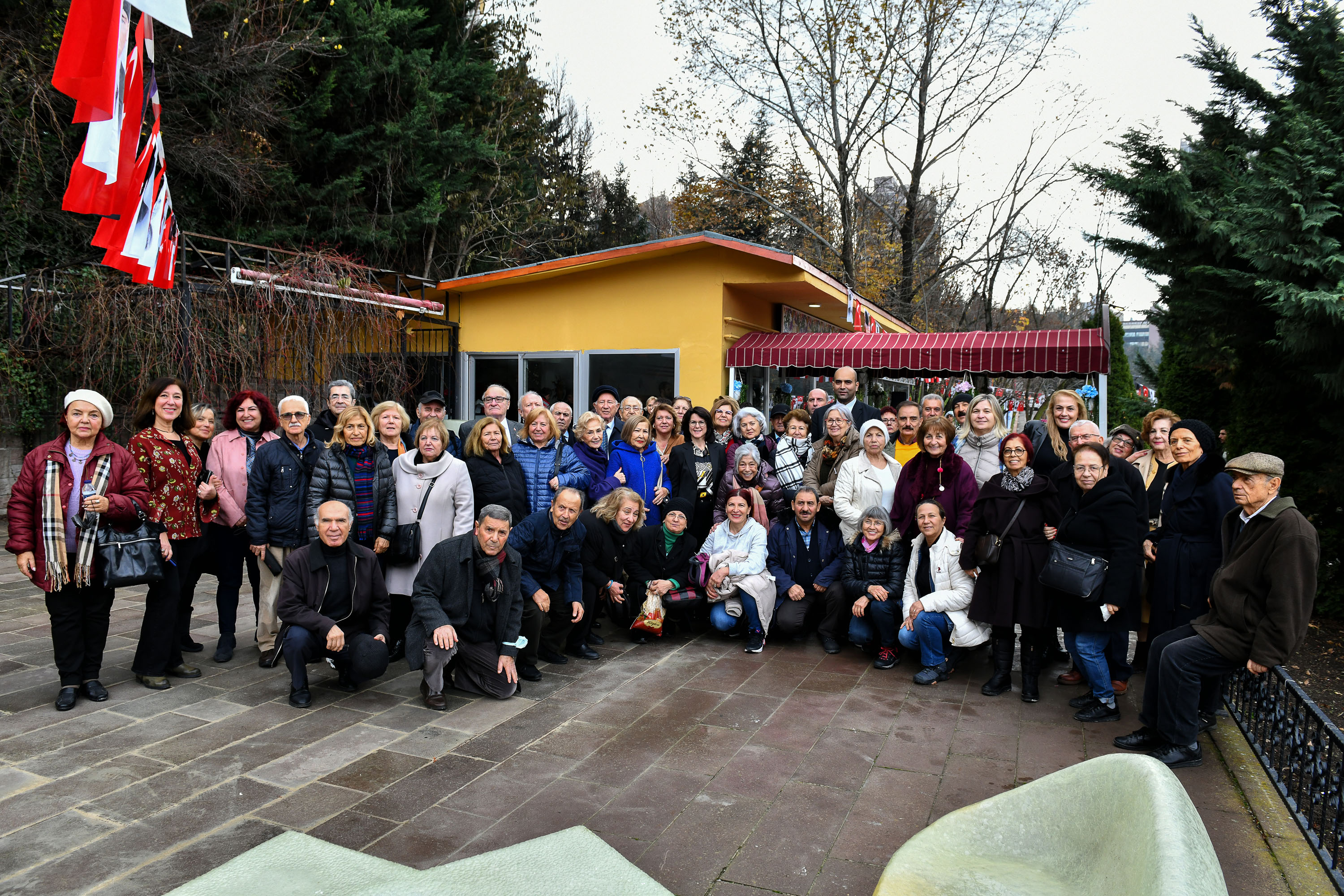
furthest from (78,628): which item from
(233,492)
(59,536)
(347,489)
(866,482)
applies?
(866,482)

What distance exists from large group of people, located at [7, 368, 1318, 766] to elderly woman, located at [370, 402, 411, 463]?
2 cm

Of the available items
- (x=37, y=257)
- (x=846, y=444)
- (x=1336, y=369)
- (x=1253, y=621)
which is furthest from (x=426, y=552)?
(x=37, y=257)

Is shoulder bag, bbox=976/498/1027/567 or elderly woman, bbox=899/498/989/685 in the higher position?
shoulder bag, bbox=976/498/1027/567

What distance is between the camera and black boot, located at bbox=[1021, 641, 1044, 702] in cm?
523

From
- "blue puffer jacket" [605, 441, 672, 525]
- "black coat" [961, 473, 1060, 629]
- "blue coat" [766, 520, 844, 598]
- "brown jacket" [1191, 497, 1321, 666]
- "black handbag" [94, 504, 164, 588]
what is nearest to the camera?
"brown jacket" [1191, 497, 1321, 666]

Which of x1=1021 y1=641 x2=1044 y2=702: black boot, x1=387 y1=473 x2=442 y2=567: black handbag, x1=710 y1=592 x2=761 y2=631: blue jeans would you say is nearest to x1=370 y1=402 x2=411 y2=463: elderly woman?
x1=387 y1=473 x2=442 y2=567: black handbag

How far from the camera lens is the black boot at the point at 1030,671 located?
5.23 m

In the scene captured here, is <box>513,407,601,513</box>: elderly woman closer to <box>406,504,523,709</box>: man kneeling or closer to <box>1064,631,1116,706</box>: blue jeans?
<box>406,504,523,709</box>: man kneeling

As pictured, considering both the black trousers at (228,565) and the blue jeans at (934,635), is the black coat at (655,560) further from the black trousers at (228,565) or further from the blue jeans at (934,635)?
the black trousers at (228,565)

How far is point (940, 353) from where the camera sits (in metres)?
11.1

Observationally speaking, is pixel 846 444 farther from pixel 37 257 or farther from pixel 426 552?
pixel 37 257

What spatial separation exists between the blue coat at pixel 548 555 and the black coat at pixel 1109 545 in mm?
3176

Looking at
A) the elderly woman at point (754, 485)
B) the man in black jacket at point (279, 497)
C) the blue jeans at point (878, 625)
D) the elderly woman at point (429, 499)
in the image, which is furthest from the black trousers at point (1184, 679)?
the man in black jacket at point (279, 497)

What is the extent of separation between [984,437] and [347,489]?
4.61 meters
